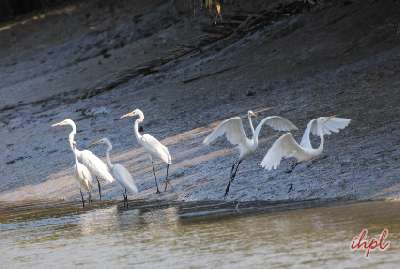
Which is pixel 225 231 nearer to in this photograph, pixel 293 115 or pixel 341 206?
pixel 341 206

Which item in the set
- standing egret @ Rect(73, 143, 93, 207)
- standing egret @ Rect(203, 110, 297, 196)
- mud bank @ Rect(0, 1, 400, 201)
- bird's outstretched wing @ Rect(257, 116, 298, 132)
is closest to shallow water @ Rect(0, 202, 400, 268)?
standing egret @ Rect(203, 110, 297, 196)

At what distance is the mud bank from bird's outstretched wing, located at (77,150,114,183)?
0.59 metres

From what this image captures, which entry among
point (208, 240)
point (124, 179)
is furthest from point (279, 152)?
point (124, 179)

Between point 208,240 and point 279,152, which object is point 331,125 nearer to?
point 279,152

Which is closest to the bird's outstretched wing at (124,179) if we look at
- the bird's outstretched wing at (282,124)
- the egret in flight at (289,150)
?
the bird's outstretched wing at (282,124)

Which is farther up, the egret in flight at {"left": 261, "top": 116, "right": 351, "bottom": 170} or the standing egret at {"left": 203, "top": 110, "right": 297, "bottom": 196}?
the standing egret at {"left": 203, "top": 110, "right": 297, "bottom": 196}

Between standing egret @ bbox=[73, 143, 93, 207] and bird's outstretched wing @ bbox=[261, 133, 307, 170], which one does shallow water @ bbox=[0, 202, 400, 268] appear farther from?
standing egret @ bbox=[73, 143, 93, 207]

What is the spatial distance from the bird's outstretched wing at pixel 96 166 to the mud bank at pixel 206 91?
0.59m

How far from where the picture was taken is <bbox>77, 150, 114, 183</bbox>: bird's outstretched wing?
15.5m

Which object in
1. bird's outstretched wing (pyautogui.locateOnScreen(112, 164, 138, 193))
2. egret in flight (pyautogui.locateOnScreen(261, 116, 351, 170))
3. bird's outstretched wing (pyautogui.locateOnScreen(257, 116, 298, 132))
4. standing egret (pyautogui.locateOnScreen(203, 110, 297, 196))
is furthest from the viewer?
bird's outstretched wing (pyautogui.locateOnScreen(112, 164, 138, 193))

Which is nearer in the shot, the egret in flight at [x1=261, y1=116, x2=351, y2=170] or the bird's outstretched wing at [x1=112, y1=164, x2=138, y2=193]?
the egret in flight at [x1=261, y1=116, x2=351, y2=170]

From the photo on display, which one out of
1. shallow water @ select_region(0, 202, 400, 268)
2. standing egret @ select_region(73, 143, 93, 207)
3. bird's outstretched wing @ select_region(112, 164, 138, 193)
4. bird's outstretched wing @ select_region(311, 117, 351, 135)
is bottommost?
shallow water @ select_region(0, 202, 400, 268)

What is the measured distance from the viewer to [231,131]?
13797 mm

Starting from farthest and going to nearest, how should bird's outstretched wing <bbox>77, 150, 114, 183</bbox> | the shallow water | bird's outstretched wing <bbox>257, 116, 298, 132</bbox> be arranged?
1. bird's outstretched wing <bbox>77, 150, 114, 183</bbox>
2. bird's outstretched wing <bbox>257, 116, 298, 132</bbox>
3. the shallow water
